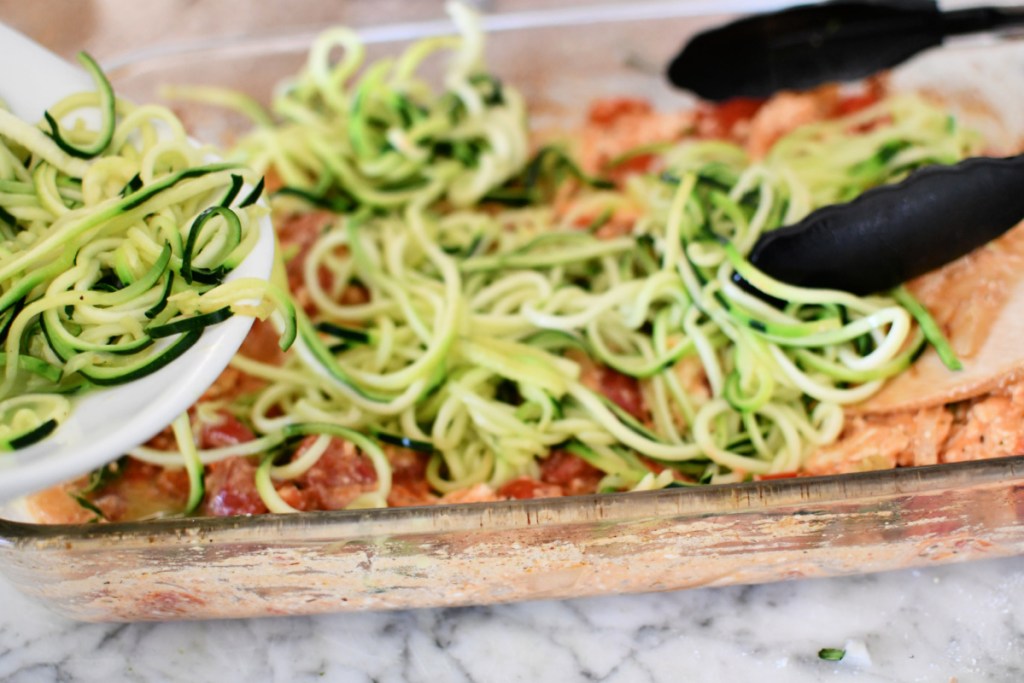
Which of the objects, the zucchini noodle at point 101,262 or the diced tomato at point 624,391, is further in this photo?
the diced tomato at point 624,391

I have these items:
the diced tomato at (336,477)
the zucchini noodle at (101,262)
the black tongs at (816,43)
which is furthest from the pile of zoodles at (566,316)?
the zucchini noodle at (101,262)

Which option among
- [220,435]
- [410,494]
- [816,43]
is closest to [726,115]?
[816,43]

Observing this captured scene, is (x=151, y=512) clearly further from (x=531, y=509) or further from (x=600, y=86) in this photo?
(x=600, y=86)

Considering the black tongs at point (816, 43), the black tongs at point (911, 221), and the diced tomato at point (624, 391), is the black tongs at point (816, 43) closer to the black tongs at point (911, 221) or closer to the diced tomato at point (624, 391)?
the black tongs at point (911, 221)

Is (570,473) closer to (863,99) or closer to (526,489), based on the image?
(526,489)

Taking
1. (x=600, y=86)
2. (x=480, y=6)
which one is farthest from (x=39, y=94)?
(x=480, y=6)

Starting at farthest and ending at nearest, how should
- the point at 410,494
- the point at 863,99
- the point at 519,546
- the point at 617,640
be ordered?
the point at 863,99 < the point at 410,494 < the point at 617,640 < the point at 519,546
